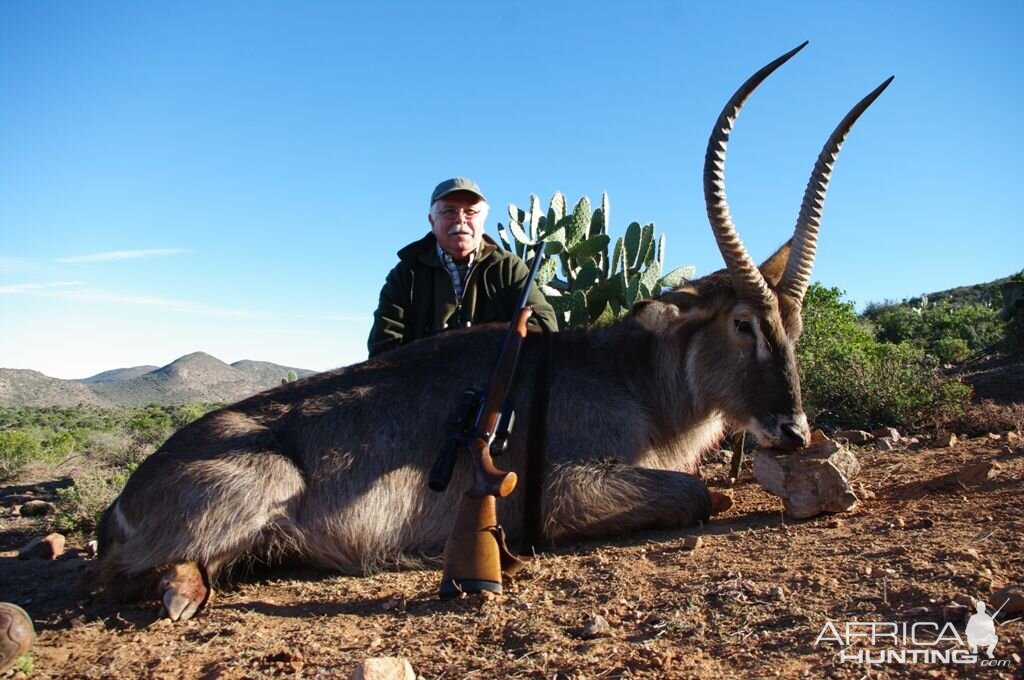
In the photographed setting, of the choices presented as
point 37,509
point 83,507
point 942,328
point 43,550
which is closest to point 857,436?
point 43,550

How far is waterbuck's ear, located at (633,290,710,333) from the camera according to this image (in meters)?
4.93

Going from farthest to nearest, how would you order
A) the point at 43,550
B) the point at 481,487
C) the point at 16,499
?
the point at 16,499 → the point at 43,550 → the point at 481,487

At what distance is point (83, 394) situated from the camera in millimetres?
48406

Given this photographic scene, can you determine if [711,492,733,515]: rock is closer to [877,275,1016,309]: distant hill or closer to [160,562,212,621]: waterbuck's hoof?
[160,562,212,621]: waterbuck's hoof

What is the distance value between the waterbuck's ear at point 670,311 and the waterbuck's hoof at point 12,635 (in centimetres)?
379

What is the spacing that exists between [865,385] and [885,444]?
1.43 meters

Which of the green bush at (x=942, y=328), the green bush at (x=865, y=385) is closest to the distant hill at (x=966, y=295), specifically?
the green bush at (x=942, y=328)

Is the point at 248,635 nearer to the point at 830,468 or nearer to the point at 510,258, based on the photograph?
the point at 830,468

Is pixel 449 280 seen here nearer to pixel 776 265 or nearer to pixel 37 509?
pixel 776 265

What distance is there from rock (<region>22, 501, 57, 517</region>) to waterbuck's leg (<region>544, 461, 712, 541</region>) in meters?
6.04

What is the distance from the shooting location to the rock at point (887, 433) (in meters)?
6.26

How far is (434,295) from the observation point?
22.0 feet

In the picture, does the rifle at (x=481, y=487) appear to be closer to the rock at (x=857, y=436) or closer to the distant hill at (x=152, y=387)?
the rock at (x=857, y=436)

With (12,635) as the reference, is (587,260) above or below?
above
